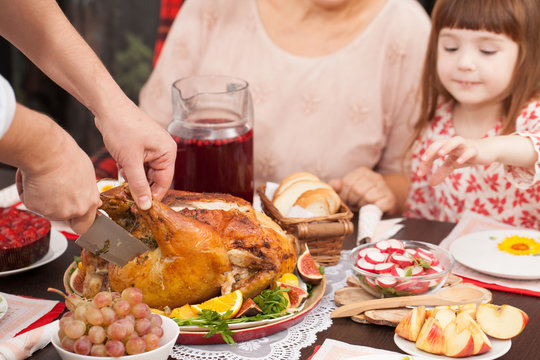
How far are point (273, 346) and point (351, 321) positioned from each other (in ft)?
0.61

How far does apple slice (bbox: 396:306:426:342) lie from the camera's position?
48.3 inches

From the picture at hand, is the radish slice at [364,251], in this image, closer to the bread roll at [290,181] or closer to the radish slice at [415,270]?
the radish slice at [415,270]

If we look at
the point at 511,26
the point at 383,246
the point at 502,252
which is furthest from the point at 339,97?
the point at 383,246

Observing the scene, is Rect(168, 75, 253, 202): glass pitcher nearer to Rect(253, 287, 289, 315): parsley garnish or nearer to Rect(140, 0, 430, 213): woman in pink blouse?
Rect(253, 287, 289, 315): parsley garnish

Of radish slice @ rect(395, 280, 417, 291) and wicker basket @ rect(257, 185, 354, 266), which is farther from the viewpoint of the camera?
wicker basket @ rect(257, 185, 354, 266)

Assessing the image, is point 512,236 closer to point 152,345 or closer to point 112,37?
point 152,345

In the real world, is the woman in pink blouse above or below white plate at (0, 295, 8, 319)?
above

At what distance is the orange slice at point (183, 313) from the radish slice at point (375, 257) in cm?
40

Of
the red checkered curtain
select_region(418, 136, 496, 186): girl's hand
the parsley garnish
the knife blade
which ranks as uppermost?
the red checkered curtain

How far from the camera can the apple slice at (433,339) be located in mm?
1181

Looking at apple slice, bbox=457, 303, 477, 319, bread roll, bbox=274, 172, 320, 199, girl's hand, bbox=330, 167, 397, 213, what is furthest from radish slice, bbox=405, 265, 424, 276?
girl's hand, bbox=330, 167, 397, 213

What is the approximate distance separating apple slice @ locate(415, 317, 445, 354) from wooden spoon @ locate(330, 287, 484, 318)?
14 cm

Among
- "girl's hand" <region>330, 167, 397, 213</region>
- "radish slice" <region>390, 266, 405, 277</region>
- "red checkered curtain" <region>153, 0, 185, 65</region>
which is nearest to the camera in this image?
"radish slice" <region>390, 266, 405, 277</region>

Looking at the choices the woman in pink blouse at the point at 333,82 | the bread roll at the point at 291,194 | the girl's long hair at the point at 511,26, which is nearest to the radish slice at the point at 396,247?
the bread roll at the point at 291,194
